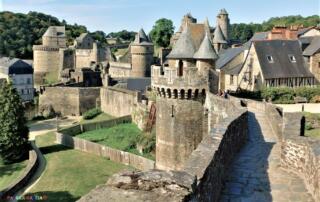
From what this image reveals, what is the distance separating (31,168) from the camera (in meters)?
24.5

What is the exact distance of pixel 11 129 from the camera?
29.2m

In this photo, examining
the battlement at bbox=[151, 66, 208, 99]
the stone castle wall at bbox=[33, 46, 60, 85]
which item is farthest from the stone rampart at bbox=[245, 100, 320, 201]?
the stone castle wall at bbox=[33, 46, 60, 85]

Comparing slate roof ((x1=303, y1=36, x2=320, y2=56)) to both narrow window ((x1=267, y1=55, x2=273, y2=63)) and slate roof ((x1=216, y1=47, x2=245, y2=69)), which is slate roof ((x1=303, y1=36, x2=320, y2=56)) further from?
slate roof ((x1=216, y1=47, x2=245, y2=69))

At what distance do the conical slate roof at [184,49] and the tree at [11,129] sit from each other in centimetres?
1432

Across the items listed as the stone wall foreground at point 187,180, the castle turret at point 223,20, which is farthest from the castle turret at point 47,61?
the stone wall foreground at point 187,180

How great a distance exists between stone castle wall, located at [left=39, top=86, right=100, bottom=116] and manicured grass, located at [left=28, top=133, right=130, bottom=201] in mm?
14099

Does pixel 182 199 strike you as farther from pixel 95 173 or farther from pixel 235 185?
pixel 95 173

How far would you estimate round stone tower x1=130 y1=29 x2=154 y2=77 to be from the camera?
51.9 meters

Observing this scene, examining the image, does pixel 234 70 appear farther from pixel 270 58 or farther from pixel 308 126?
pixel 308 126

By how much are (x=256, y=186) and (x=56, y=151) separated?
22.7 m

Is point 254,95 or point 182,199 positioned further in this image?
point 254,95

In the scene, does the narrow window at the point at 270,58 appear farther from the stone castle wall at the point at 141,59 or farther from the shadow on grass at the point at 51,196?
the shadow on grass at the point at 51,196

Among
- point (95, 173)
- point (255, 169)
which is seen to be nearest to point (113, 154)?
point (95, 173)

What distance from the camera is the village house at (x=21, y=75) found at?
5978 centimetres
